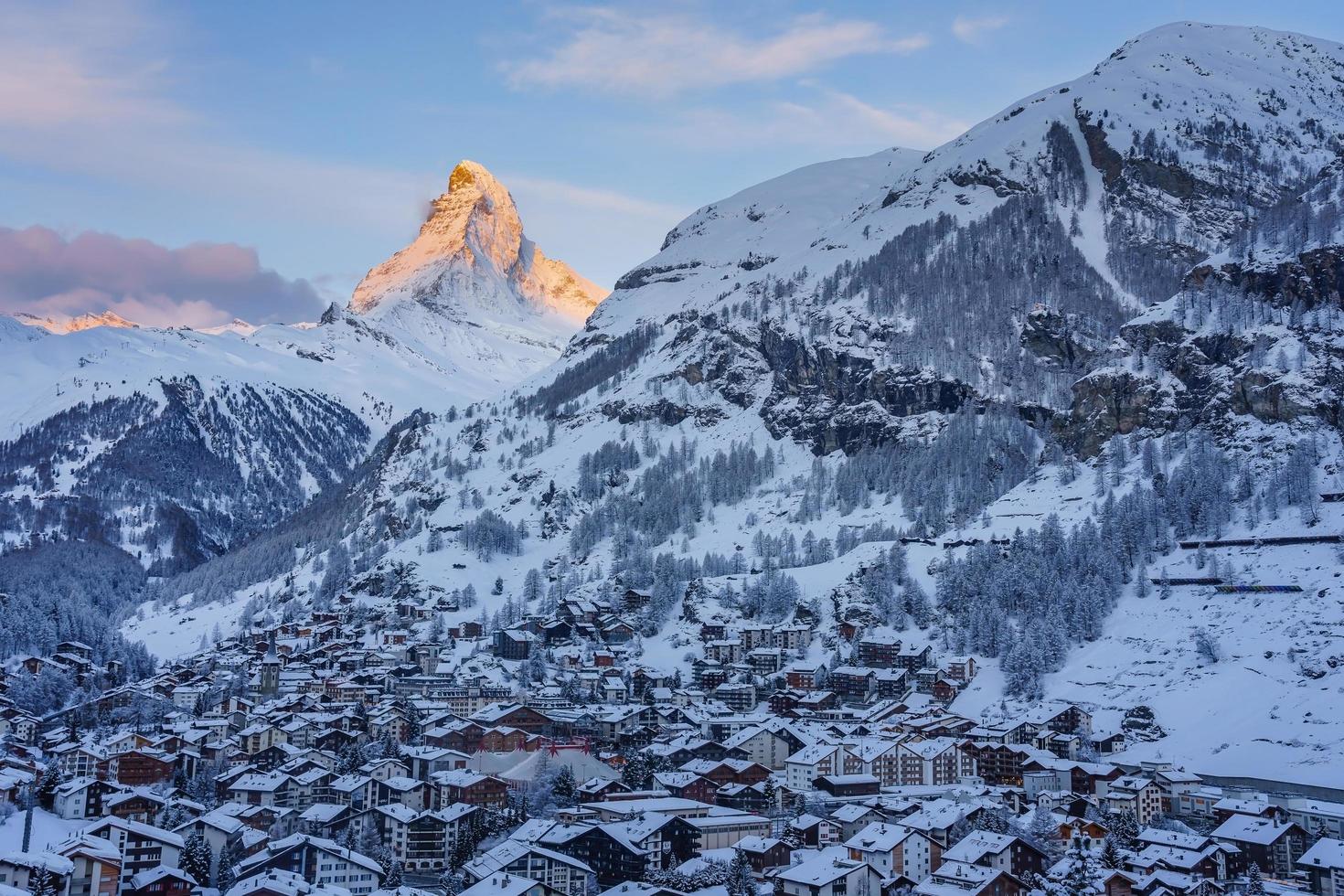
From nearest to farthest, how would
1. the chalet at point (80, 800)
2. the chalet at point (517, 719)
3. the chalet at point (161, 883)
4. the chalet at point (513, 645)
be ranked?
the chalet at point (161, 883), the chalet at point (80, 800), the chalet at point (517, 719), the chalet at point (513, 645)

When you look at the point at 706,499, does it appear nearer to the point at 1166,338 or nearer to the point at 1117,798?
the point at 1166,338

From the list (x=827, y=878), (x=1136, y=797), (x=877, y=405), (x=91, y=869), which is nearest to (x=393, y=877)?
(x=91, y=869)

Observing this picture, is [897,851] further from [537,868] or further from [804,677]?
[804,677]

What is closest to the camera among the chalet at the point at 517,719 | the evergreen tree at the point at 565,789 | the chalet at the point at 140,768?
the evergreen tree at the point at 565,789

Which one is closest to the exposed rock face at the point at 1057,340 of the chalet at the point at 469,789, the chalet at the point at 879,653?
the chalet at the point at 879,653

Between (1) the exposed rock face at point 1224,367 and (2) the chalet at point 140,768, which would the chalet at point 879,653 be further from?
(2) the chalet at point 140,768

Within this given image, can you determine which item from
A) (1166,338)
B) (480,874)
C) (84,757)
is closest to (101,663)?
(84,757)

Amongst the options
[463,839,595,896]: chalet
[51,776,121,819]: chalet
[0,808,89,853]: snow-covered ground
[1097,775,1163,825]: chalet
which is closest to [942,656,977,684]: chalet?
[1097,775,1163,825]: chalet

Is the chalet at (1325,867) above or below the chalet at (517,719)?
above
